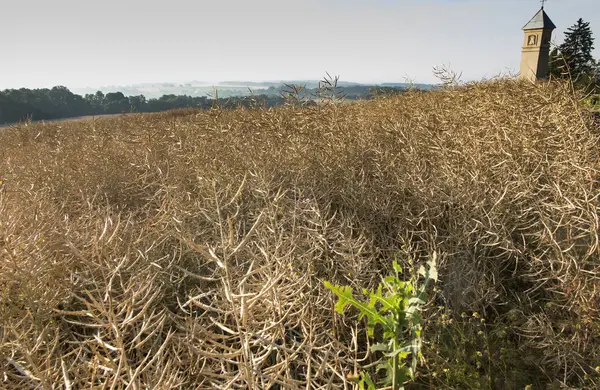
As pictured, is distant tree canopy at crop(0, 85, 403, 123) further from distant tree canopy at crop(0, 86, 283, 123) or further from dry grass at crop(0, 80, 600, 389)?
dry grass at crop(0, 80, 600, 389)

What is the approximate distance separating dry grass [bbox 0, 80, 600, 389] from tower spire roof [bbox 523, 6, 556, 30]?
36206 millimetres

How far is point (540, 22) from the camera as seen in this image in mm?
33219

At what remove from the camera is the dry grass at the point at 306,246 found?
1.49 meters

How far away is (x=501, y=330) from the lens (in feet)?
9.75

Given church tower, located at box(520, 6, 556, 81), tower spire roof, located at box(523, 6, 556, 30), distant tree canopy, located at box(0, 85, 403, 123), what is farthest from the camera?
tower spire roof, located at box(523, 6, 556, 30)

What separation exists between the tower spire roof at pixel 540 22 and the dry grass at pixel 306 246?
119 ft

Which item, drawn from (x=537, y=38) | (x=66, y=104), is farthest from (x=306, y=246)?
(x=537, y=38)

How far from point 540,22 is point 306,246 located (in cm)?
4103

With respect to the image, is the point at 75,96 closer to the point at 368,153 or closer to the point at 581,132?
the point at 368,153

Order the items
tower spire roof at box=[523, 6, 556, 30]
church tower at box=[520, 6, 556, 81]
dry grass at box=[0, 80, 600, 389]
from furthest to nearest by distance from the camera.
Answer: tower spire roof at box=[523, 6, 556, 30] < church tower at box=[520, 6, 556, 81] < dry grass at box=[0, 80, 600, 389]

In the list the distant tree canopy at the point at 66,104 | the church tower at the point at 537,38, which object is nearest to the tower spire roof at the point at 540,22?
the church tower at the point at 537,38

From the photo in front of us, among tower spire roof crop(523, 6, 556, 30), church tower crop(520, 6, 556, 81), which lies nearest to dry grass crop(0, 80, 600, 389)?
church tower crop(520, 6, 556, 81)

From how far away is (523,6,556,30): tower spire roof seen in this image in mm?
33000

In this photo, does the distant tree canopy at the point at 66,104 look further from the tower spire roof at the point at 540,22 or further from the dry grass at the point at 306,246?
the tower spire roof at the point at 540,22
